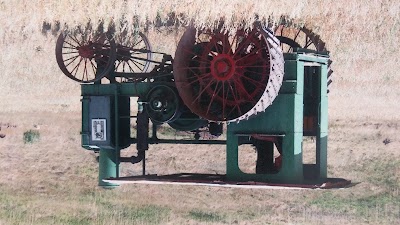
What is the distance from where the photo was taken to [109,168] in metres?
19.9

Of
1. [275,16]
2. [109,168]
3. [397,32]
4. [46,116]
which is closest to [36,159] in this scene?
[46,116]

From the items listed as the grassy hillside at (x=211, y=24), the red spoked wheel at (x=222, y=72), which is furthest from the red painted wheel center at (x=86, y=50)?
the red spoked wheel at (x=222, y=72)

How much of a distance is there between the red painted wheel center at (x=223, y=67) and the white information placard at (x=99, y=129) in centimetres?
252

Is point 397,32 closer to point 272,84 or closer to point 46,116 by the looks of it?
point 46,116

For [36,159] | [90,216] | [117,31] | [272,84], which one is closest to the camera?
[272,84]

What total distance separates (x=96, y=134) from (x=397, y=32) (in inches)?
428

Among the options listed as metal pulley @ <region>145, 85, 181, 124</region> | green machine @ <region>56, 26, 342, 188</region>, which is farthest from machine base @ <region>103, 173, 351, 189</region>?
metal pulley @ <region>145, 85, 181, 124</region>

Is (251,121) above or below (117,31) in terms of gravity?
below

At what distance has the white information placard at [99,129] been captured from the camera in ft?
62.4

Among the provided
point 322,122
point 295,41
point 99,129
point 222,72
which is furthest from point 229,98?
point 99,129

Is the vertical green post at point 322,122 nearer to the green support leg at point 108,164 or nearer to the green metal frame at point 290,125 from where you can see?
the green metal frame at point 290,125

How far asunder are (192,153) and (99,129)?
7.01 meters

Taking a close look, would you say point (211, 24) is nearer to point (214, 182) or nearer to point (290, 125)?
point (290, 125)

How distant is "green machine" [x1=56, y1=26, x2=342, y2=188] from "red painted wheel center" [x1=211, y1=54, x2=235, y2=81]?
2cm
